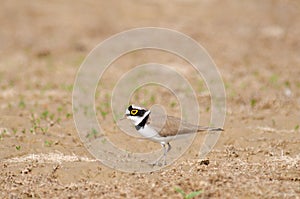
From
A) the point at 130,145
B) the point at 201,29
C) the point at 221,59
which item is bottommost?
the point at 130,145

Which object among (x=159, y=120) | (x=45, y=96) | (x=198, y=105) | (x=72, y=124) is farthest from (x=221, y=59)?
(x=159, y=120)

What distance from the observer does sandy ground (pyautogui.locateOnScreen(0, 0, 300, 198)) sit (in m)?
6.17

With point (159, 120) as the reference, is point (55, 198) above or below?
below

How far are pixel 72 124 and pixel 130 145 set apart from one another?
60.0 inches

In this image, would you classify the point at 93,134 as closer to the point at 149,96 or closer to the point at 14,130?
the point at 14,130

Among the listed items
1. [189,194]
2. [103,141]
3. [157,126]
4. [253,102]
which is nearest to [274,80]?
[253,102]

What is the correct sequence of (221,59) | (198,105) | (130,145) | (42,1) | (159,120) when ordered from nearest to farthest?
(159,120) < (130,145) < (198,105) < (221,59) < (42,1)

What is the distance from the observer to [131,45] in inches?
656

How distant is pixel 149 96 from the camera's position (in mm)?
11469

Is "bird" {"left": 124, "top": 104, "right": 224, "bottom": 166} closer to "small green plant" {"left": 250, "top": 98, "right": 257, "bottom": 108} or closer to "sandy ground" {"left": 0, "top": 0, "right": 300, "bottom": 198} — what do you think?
"sandy ground" {"left": 0, "top": 0, "right": 300, "bottom": 198}

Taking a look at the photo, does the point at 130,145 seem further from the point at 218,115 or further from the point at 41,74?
the point at 41,74

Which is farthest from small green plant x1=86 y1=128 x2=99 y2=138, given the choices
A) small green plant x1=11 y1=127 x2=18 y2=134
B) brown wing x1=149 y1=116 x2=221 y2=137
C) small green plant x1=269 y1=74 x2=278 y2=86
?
small green plant x1=269 y1=74 x2=278 y2=86

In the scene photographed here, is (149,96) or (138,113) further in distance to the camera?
(149,96)

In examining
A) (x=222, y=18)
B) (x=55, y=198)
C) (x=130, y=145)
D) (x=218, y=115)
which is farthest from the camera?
(x=222, y=18)
